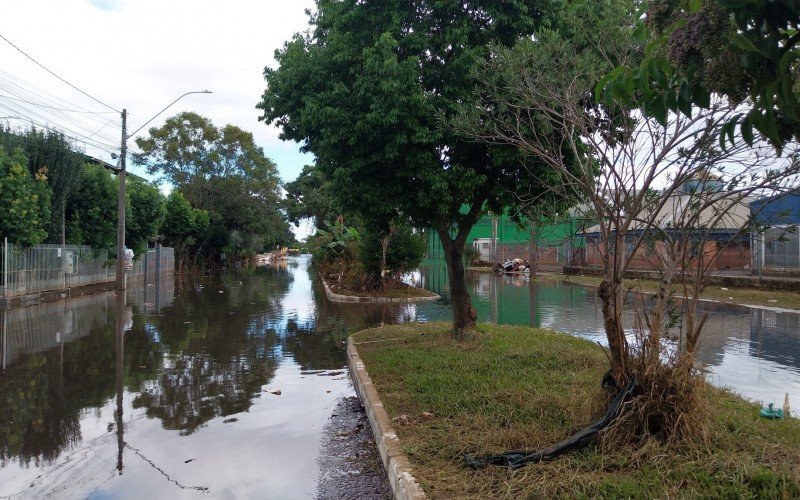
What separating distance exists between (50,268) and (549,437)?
2296 cm

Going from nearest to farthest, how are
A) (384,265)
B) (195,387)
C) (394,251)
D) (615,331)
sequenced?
(615,331) < (195,387) < (384,265) < (394,251)

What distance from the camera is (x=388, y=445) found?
17.2 feet

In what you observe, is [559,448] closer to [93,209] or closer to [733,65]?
[733,65]

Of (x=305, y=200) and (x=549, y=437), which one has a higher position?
(x=305, y=200)

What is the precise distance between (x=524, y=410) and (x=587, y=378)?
1615 mm

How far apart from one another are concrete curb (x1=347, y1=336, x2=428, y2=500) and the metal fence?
16598 mm

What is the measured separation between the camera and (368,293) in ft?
76.5

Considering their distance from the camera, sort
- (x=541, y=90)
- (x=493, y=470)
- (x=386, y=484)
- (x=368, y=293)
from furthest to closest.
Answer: (x=368, y=293) → (x=541, y=90) → (x=386, y=484) → (x=493, y=470)

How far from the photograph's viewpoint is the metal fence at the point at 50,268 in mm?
19656

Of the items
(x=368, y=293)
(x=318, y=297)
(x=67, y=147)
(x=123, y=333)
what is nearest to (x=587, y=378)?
(x=123, y=333)

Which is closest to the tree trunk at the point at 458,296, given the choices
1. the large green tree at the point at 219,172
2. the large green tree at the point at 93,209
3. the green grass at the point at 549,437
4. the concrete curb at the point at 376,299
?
the green grass at the point at 549,437

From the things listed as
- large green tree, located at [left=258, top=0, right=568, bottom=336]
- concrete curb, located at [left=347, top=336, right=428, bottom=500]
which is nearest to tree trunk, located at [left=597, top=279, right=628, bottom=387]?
concrete curb, located at [left=347, top=336, right=428, bottom=500]

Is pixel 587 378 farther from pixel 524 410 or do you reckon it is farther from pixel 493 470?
pixel 493 470

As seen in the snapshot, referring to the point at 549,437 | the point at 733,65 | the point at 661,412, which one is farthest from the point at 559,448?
the point at 733,65
